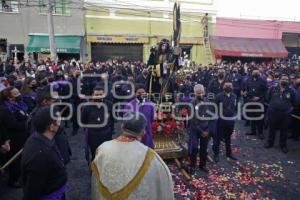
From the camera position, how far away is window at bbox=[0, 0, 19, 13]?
23484 millimetres

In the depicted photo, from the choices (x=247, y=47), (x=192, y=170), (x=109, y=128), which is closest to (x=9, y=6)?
(x=247, y=47)

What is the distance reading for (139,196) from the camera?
10.2 feet

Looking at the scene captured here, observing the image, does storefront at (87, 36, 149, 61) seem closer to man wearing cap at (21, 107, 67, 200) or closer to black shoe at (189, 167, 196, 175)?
black shoe at (189, 167, 196, 175)

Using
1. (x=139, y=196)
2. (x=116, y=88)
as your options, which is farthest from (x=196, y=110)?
(x=116, y=88)

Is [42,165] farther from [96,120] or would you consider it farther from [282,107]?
[282,107]

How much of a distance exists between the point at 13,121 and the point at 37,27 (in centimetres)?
2069

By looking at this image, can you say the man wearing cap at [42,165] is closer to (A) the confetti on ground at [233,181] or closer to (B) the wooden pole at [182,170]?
(A) the confetti on ground at [233,181]

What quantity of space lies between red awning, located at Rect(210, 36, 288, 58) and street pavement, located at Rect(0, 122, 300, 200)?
19892 millimetres

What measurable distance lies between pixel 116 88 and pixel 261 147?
514 centimetres

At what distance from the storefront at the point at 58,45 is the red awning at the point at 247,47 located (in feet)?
39.1

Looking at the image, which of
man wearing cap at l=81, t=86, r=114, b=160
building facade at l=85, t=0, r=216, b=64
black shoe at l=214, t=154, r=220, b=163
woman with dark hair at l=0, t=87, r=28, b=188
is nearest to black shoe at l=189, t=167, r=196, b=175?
black shoe at l=214, t=154, r=220, b=163

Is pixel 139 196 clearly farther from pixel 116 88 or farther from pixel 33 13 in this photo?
pixel 33 13

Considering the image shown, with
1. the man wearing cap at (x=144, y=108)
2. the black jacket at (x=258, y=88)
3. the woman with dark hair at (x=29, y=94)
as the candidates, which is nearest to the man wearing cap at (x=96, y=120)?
the man wearing cap at (x=144, y=108)

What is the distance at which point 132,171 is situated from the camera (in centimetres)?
309
